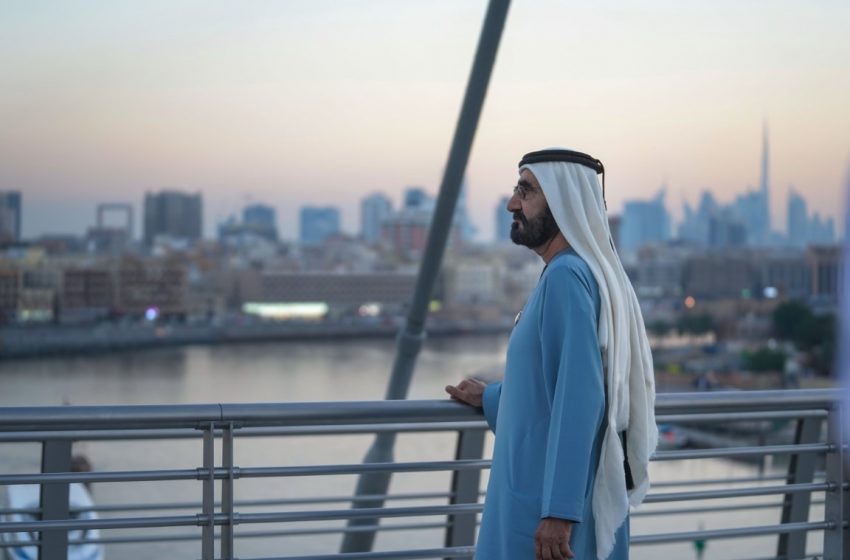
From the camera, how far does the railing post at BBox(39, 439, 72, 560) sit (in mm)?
1705

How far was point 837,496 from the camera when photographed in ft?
7.09

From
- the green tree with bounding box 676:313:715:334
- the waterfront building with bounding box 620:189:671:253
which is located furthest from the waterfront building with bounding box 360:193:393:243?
the green tree with bounding box 676:313:715:334

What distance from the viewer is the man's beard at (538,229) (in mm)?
1388

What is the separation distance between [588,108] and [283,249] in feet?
98.8

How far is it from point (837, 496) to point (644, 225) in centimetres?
7643

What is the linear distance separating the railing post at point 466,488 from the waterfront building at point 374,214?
243 ft

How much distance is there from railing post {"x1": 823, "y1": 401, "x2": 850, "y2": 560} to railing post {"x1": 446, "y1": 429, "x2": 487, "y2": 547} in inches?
23.5

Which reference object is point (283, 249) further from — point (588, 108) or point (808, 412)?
point (808, 412)

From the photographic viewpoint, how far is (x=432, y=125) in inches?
2068

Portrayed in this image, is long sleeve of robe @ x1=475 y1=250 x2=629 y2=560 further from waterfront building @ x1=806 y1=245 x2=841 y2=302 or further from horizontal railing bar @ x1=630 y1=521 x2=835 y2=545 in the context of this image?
waterfront building @ x1=806 y1=245 x2=841 y2=302

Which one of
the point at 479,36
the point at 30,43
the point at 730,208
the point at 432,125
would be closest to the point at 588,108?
the point at 432,125

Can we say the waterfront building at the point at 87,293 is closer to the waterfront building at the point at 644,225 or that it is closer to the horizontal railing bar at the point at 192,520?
the waterfront building at the point at 644,225

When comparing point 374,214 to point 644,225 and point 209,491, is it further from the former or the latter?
point 209,491

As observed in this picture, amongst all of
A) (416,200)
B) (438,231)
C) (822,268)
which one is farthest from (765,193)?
(438,231)
